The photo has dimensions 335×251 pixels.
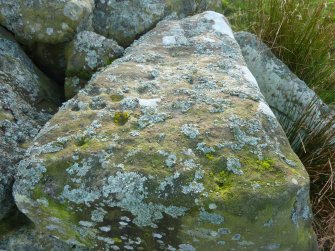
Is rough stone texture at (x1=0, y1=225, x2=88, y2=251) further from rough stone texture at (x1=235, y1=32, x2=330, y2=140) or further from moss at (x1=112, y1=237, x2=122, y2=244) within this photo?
rough stone texture at (x1=235, y1=32, x2=330, y2=140)

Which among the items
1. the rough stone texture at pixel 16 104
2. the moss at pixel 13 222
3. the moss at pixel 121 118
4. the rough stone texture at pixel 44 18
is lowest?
the moss at pixel 13 222

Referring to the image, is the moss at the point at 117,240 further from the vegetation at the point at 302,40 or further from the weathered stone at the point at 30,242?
the vegetation at the point at 302,40

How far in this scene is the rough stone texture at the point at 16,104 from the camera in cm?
269

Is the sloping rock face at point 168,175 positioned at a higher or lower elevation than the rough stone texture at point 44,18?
lower

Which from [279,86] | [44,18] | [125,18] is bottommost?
[279,86]

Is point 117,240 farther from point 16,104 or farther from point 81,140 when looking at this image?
point 16,104

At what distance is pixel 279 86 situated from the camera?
421 centimetres

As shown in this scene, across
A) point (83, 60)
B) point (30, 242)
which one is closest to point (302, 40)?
point (83, 60)

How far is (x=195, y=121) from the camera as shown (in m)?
2.54

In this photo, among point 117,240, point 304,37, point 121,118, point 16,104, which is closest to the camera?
point 117,240

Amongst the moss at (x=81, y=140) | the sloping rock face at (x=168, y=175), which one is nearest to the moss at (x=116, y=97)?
the sloping rock face at (x=168, y=175)

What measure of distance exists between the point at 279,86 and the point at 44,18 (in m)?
2.15

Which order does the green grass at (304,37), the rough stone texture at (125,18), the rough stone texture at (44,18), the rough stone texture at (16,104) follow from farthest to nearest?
1. the green grass at (304,37)
2. the rough stone texture at (125,18)
3. the rough stone texture at (44,18)
4. the rough stone texture at (16,104)

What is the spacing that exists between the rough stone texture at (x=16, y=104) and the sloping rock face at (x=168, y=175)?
28cm
